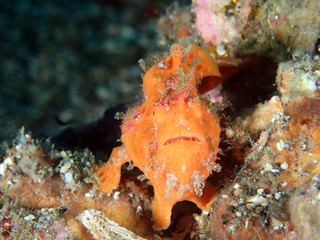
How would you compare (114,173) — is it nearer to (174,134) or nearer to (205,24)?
(174,134)

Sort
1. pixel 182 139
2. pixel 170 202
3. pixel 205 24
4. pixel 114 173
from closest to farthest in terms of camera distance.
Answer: pixel 182 139 → pixel 170 202 → pixel 114 173 → pixel 205 24

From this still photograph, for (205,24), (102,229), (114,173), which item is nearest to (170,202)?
(102,229)

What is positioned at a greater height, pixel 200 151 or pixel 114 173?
pixel 114 173

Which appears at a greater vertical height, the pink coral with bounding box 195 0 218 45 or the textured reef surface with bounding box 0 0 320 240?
the pink coral with bounding box 195 0 218 45

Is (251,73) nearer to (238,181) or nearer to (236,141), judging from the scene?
(236,141)

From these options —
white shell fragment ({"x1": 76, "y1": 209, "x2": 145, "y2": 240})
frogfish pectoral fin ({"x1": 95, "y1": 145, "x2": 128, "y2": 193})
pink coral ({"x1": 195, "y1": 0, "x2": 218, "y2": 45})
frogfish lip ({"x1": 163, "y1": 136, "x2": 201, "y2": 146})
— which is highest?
pink coral ({"x1": 195, "y1": 0, "x2": 218, "y2": 45})

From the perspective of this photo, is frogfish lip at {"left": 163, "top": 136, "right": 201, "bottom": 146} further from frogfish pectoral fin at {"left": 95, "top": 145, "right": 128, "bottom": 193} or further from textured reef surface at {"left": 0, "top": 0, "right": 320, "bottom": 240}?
frogfish pectoral fin at {"left": 95, "top": 145, "right": 128, "bottom": 193}

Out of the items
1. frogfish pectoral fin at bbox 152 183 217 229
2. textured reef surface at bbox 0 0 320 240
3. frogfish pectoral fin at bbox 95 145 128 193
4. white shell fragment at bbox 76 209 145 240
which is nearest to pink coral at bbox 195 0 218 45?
textured reef surface at bbox 0 0 320 240
